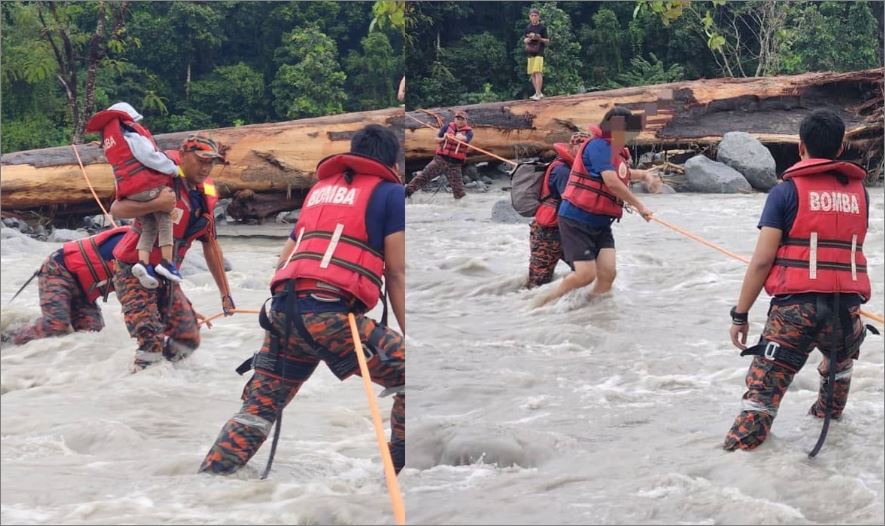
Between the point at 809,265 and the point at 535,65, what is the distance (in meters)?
8.99

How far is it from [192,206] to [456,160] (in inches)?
300

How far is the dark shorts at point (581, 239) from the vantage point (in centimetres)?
579

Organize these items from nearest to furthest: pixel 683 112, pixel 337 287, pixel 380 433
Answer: pixel 380 433 < pixel 337 287 < pixel 683 112

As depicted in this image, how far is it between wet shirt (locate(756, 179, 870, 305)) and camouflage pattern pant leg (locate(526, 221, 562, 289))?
10.2 feet

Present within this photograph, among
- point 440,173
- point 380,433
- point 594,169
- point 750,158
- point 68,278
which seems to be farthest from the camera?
point 440,173

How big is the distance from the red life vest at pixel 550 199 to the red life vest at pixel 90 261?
2616 mm

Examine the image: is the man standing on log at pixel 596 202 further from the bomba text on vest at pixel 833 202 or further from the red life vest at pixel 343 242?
the red life vest at pixel 343 242

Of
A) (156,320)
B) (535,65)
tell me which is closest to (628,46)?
(535,65)

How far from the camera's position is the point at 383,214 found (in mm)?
2955

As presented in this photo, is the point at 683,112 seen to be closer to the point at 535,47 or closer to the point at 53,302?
the point at 535,47

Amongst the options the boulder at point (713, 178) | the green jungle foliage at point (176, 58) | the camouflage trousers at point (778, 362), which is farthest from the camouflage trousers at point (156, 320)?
the boulder at point (713, 178)

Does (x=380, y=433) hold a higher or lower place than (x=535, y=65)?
lower

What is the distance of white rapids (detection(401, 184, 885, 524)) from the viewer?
314cm

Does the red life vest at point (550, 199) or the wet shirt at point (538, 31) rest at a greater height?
the wet shirt at point (538, 31)
